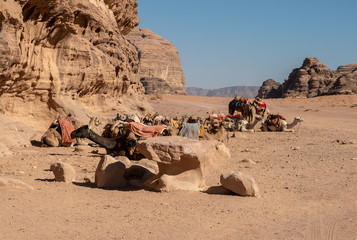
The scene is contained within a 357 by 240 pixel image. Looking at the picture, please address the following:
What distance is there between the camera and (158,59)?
348 ft

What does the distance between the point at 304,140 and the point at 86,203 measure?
1168 cm

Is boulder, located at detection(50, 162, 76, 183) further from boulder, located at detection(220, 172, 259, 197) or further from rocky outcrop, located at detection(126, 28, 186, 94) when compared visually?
rocky outcrop, located at detection(126, 28, 186, 94)

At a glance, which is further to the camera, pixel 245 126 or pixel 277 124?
pixel 245 126

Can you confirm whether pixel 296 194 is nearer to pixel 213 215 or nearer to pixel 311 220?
pixel 311 220

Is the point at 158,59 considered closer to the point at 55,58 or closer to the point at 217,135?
the point at 55,58

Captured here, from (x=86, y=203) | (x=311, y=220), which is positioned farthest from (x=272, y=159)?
(x=86, y=203)

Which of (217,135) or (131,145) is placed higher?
(217,135)

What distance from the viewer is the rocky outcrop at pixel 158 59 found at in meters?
102

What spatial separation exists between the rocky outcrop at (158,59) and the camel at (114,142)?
8174 centimetres

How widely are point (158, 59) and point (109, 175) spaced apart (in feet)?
330

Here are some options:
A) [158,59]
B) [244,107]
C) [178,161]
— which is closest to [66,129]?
[178,161]

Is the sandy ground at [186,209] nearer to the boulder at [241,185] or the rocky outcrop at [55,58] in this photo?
the boulder at [241,185]

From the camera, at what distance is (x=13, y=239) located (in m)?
4.24

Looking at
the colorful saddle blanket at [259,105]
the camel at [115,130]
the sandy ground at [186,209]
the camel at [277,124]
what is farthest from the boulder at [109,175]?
the colorful saddle blanket at [259,105]
